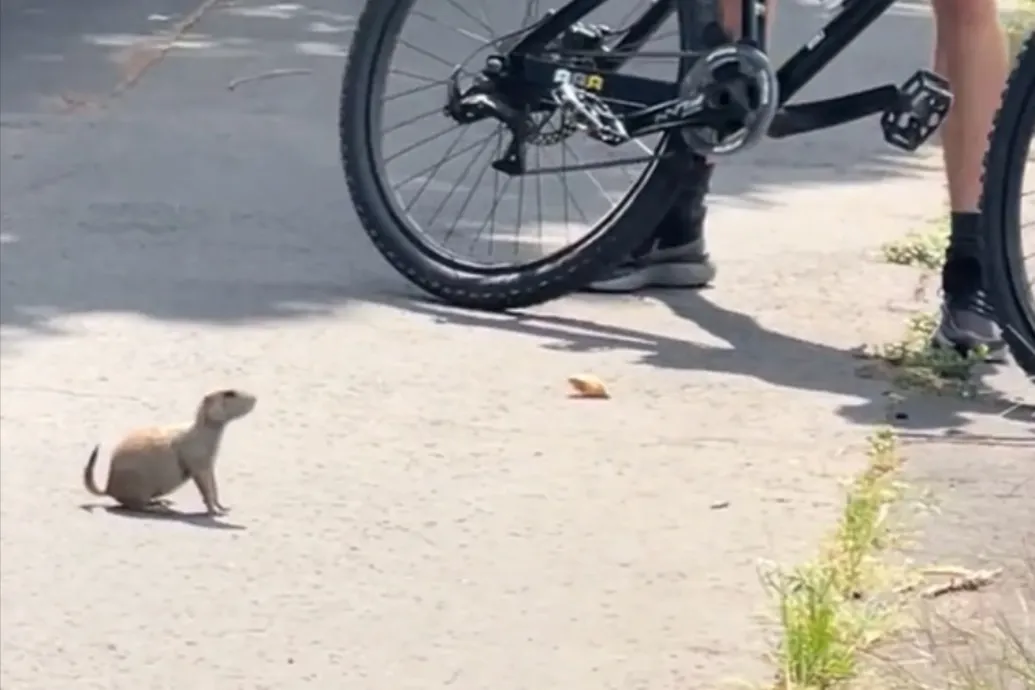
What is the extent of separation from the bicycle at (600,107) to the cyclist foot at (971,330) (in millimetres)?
339

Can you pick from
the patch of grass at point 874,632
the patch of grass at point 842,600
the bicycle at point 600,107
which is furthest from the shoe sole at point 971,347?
the patch of grass at point 874,632

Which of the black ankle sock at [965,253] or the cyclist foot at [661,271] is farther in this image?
the cyclist foot at [661,271]

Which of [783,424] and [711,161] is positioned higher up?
[711,161]

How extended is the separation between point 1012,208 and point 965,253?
0.30 metres

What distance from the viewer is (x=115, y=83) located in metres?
7.74

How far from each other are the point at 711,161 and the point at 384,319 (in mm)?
795

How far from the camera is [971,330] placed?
4754mm

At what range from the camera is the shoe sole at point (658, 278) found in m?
5.44

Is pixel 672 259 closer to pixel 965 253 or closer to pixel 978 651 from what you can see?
pixel 965 253

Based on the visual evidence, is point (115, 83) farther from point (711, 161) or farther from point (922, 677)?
point (922, 677)

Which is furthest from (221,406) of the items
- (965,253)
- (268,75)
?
(268,75)

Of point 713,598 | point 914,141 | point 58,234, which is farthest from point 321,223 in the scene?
point 713,598

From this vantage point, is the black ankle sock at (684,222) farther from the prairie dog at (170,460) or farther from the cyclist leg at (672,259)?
the prairie dog at (170,460)

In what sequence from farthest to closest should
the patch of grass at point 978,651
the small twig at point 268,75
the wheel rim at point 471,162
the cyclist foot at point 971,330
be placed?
the small twig at point 268,75
the wheel rim at point 471,162
the cyclist foot at point 971,330
the patch of grass at point 978,651
